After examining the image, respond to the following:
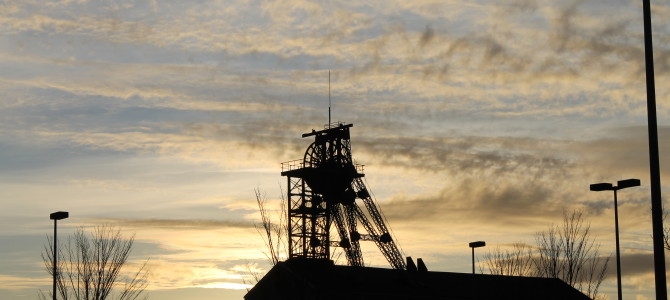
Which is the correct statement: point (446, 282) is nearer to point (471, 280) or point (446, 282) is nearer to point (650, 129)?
point (471, 280)

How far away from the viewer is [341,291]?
218 ft

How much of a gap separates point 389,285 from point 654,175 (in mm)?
53288

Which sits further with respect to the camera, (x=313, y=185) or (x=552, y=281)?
(x=313, y=185)

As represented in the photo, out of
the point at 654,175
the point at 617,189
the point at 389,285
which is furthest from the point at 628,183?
the point at 389,285

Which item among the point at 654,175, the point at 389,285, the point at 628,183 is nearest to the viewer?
the point at 654,175

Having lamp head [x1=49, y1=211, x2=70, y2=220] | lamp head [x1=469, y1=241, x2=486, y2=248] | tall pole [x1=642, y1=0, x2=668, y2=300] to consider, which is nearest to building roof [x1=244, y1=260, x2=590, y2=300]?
lamp head [x1=469, y1=241, x2=486, y2=248]

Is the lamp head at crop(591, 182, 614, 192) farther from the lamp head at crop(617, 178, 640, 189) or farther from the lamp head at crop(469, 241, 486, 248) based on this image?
the lamp head at crop(469, 241, 486, 248)

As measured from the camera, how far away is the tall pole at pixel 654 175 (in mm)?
19312

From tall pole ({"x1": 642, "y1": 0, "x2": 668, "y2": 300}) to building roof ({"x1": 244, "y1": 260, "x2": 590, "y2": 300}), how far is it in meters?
45.8

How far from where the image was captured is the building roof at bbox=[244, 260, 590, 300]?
220 feet

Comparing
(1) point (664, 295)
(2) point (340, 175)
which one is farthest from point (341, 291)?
(1) point (664, 295)

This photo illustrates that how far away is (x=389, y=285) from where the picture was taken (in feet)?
235

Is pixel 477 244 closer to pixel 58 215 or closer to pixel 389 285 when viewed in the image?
pixel 389 285

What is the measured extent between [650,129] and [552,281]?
2210 inches
